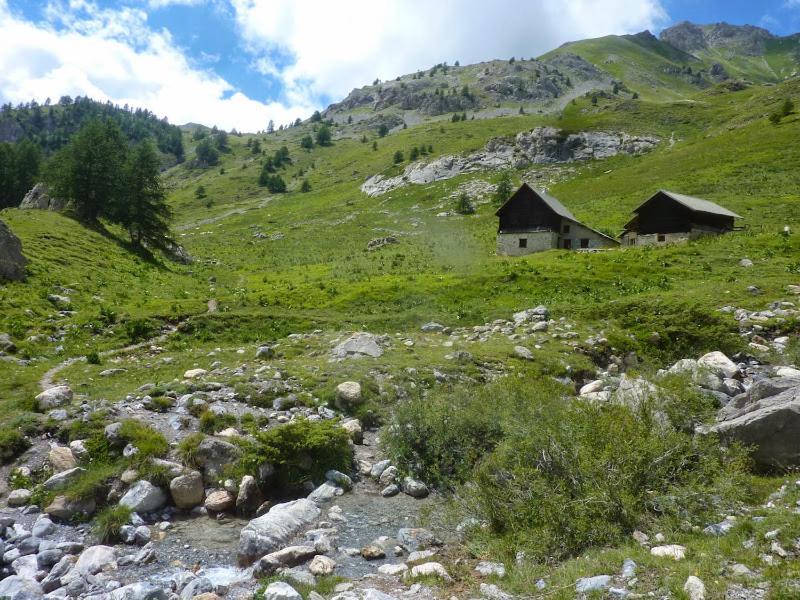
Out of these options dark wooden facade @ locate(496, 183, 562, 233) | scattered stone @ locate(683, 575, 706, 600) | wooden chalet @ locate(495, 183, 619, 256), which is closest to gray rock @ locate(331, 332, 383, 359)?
scattered stone @ locate(683, 575, 706, 600)

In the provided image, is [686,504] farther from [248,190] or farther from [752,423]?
[248,190]

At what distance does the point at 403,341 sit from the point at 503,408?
9081 mm

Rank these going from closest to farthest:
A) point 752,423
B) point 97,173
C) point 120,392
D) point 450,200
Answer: point 752,423
point 120,392
point 97,173
point 450,200

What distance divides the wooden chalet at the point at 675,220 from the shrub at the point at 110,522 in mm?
49842

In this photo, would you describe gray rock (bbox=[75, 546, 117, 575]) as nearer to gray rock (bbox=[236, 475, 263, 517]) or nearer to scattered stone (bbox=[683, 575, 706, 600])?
gray rock (bbox=[236, 475, 263, 517])

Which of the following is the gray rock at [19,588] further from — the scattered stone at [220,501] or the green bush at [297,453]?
the green bush at [297,453]

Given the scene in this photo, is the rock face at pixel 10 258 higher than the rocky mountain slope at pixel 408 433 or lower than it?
higher

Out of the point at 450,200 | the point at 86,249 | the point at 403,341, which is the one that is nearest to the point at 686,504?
the point at 403,341

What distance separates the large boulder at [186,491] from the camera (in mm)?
10336

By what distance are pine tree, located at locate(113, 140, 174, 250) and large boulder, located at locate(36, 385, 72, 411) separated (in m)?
38.7

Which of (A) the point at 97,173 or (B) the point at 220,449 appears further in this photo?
(A) the point at 97,173

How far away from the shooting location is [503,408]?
11938mm

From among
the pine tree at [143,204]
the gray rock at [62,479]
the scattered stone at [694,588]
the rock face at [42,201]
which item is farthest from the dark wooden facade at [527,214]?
the scattered stone at [694,588]

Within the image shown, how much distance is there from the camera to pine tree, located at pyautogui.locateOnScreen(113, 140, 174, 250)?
48688 mm
